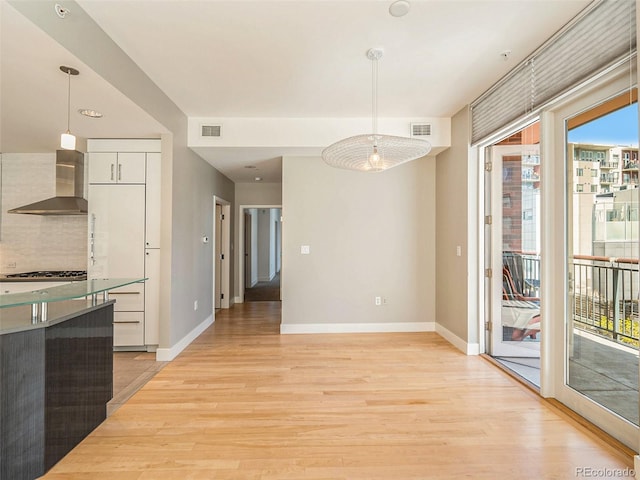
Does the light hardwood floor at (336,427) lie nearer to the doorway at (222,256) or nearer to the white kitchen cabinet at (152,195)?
the white kitchen cabinet at (152,195)

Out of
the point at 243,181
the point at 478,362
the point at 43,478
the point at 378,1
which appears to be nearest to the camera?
the point at 43,478

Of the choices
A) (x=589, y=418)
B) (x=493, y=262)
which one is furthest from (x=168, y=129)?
(x=589, y=418)

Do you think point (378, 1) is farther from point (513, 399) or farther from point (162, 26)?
point (513, 399)

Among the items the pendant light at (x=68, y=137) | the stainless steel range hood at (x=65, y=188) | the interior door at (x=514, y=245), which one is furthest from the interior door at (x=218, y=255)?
the interior door at (x=514, y=245)

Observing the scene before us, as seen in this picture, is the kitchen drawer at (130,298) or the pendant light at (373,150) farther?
the kitchen drawer at (130,298)

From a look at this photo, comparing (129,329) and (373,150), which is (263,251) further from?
(373,150)

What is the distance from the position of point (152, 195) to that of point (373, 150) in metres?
2.66

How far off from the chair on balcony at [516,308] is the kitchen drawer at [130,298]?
418 centimetres

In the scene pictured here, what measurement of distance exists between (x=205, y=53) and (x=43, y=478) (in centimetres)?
305

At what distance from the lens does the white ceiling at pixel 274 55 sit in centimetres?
213

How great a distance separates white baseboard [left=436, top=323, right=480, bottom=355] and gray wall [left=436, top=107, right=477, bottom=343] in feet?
0.15

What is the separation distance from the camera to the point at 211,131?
407cm

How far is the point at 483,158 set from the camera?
3.67m

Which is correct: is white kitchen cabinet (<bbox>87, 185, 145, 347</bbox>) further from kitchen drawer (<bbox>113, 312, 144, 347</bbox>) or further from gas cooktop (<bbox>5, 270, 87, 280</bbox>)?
gas cooktop (<bbox>5, 270, 87, 280</bbox>)
